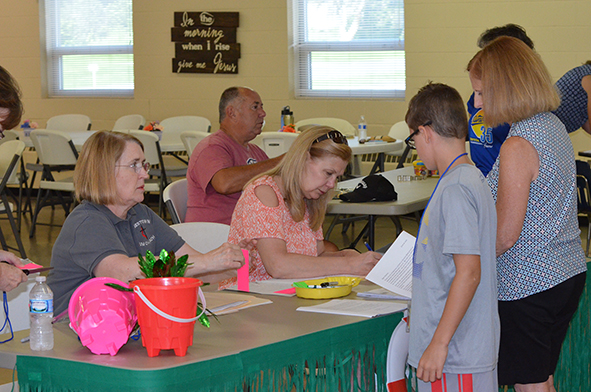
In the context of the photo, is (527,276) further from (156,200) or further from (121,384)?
(156,200)

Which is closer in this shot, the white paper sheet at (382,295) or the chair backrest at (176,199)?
the white paper sheet at (382,295)

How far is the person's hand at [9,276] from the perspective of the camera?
1941mm

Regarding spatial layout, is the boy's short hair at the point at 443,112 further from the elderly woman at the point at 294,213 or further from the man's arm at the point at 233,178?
the man's arm at the point at 233,178

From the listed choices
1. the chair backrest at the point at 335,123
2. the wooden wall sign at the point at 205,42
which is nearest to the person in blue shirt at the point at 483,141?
the chair backrest at the point at 335,123

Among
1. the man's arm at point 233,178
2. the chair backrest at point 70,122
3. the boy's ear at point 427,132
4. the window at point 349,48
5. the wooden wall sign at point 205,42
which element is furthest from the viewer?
the chair backrest at point 70,122

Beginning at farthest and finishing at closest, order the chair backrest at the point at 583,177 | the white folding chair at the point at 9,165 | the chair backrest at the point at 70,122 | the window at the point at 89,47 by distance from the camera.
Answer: the window at the point at 89,47 < the chair backrest at the point at 70,122 < the white folding chair at the point at 9,165 < the chair backrest at the point at 583,177

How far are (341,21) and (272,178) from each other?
17.6ft

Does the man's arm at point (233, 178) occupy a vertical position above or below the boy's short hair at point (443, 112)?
below

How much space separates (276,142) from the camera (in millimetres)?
5688

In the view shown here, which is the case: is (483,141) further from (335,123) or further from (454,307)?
(335,123)

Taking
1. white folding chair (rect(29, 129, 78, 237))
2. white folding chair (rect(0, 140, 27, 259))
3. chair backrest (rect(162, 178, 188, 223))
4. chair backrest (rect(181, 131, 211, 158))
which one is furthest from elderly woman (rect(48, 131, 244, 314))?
white folding chair (rect(29, 129, 78, 237))

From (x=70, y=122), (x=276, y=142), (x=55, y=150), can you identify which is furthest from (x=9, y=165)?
(x=70, y=122)

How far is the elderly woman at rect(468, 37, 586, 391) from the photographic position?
1.84 metres


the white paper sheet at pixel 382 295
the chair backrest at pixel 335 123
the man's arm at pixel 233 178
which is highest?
the chair backrest at pixel 335 123
